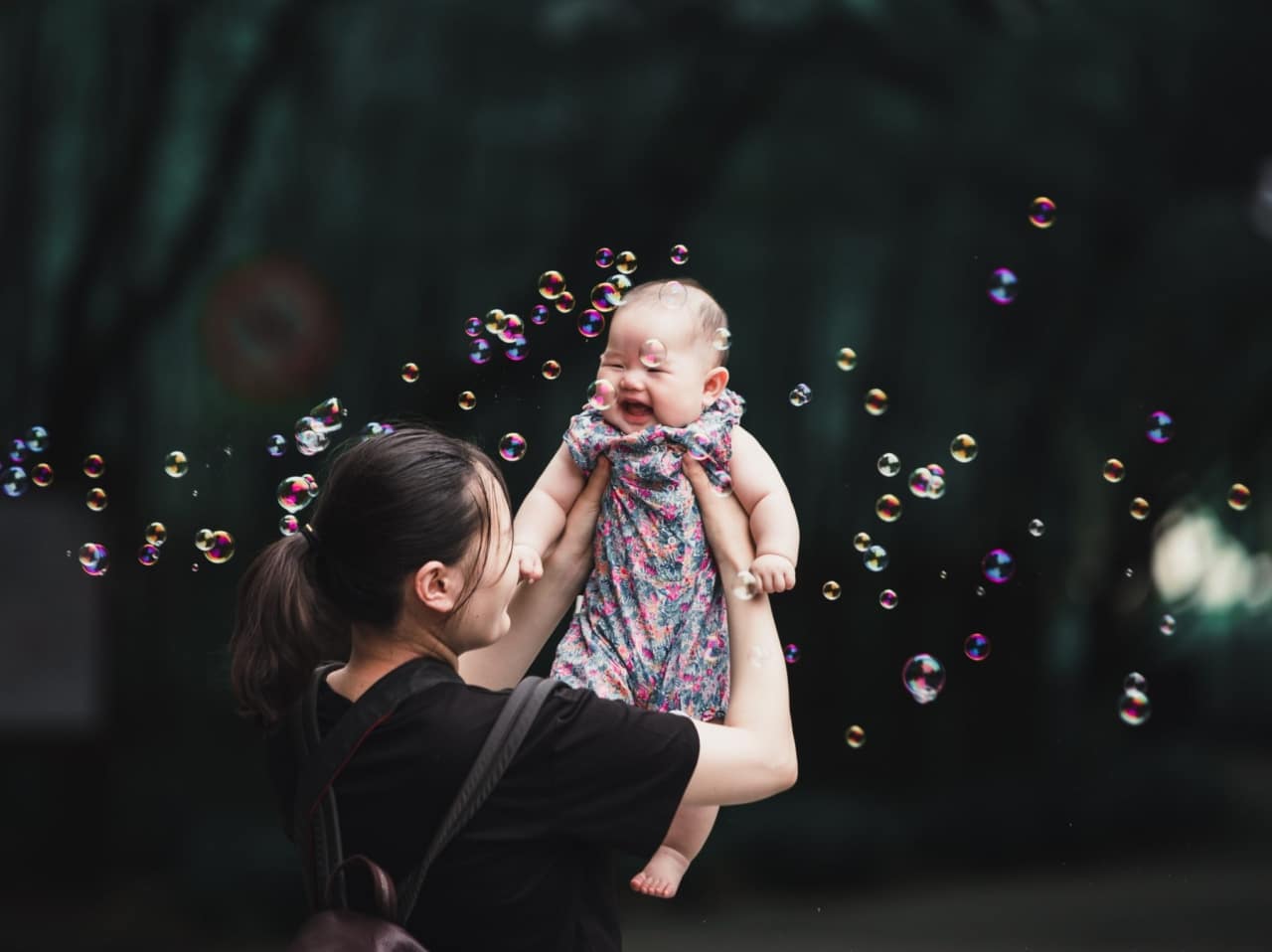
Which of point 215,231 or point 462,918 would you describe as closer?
point 462,918

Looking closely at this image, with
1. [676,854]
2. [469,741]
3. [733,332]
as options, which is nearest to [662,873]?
[676,854]

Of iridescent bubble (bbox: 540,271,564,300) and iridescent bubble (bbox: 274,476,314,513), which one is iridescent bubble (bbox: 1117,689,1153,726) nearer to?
iridescent bubble (bbox: 540,271,564,300)

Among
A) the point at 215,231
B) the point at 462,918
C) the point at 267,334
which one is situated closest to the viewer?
the point at 462,918

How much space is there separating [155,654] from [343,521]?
3.72 m

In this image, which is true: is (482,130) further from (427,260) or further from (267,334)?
(267,334)

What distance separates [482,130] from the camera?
4.92 meters

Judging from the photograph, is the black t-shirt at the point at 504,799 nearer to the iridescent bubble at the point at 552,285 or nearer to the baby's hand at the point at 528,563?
the baby's hand at the point at 528,563

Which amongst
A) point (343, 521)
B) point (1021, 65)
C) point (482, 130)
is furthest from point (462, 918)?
point (1021, 65)

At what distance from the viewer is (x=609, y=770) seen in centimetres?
126

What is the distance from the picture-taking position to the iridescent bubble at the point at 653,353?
5.08 ft

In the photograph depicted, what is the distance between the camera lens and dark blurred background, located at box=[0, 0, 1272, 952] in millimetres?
4672

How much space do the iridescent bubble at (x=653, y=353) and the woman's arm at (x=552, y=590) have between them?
0.36 feet

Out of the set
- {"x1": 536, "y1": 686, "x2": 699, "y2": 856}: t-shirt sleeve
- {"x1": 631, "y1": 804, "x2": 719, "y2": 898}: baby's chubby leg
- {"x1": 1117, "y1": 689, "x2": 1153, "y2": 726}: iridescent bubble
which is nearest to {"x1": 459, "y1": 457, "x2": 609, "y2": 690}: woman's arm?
{"x1": 631, "y1": 804, "x2": 719, "y2": 898}: baby's chubby leg

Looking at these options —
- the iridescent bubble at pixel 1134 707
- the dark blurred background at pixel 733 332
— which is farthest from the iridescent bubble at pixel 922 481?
the dark blurred background at pixel 733 332
